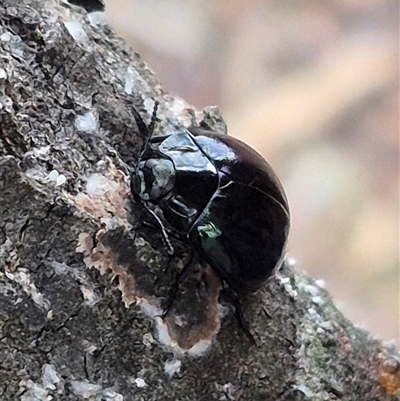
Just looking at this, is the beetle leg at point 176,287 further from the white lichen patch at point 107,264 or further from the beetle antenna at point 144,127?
the beetle antenna at point 144,127

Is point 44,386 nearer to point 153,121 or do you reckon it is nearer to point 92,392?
point 92,392

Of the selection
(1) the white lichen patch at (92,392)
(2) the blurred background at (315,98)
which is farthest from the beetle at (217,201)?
(2) the blurred background at (315,98)

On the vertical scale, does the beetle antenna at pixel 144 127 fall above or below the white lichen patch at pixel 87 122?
above

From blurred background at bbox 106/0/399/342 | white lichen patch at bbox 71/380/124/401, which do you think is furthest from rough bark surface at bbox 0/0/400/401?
blurred background at bbox 106/0/399/342

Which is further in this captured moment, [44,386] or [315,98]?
[315,98]

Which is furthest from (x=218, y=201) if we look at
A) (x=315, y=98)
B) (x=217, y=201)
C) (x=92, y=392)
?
(x=315, y=98)

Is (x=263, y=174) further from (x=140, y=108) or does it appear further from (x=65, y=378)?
(x=65, y=378)

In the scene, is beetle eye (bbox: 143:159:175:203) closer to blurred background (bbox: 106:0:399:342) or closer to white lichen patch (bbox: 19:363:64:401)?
white lichen patch (bbox: 19:363:64:401)
